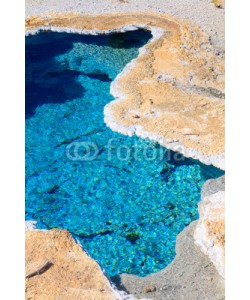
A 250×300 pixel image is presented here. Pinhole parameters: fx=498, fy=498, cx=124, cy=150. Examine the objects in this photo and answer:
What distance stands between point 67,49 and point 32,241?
25.1 feet

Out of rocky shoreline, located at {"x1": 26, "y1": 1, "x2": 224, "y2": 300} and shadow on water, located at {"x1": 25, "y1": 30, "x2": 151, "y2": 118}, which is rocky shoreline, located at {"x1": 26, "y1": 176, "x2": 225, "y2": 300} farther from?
shadow on water, located at {"x1": 25, "y1": 30, "x2": 151, "y2": 118}

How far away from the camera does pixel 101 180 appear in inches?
367

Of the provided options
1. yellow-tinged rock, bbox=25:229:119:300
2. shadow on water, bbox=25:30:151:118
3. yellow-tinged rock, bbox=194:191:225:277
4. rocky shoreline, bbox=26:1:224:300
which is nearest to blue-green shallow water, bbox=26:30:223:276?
shadow on water, bbox=25:30:151:118

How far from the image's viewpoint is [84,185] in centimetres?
922

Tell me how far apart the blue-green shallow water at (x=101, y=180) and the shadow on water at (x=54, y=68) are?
0.09 ft

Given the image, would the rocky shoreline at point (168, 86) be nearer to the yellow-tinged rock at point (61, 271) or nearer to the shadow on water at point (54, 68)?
the shadow on water at point (54, 68)

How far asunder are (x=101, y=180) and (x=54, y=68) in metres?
4.81

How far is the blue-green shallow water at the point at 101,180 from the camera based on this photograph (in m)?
8.05

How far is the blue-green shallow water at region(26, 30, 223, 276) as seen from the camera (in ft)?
26.4

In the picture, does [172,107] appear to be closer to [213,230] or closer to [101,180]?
[101,180]

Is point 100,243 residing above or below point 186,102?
below

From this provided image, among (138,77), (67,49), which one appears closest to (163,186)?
(138,77)

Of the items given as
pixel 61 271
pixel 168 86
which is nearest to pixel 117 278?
pixel 61 271
